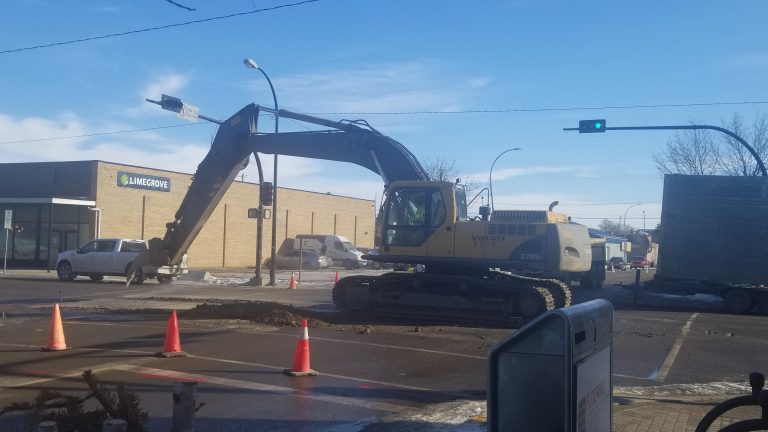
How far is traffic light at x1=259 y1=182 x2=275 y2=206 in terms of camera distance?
29688mm

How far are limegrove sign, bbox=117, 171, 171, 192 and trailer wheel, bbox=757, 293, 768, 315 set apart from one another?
3255 cm

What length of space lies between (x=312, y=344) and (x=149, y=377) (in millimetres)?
3817

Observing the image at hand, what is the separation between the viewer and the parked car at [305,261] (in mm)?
48719

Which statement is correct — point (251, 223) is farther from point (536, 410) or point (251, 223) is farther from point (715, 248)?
point (536, 410)

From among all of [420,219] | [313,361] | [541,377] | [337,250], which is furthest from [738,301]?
[337,250]

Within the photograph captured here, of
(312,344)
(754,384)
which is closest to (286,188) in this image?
(312,344)

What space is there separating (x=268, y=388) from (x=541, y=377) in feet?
20.1


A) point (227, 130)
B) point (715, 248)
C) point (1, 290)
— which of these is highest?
point (227, 130)

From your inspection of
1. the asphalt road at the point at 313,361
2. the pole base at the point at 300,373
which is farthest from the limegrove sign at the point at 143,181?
the pole base at the point at 300,373

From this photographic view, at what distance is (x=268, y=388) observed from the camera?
30.3ft

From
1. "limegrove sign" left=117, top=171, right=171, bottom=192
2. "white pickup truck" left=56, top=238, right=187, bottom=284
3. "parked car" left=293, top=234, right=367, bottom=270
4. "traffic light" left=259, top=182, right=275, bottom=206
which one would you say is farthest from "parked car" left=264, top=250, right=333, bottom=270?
"traffic light" left=259, top=182, right=275, bottom=206

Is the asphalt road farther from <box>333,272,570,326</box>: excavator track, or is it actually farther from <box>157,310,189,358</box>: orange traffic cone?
<box>333,272,570,326</box>: excavator track

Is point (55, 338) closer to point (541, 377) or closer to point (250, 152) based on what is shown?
point (250, 152)

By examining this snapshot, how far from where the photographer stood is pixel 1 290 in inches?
997
